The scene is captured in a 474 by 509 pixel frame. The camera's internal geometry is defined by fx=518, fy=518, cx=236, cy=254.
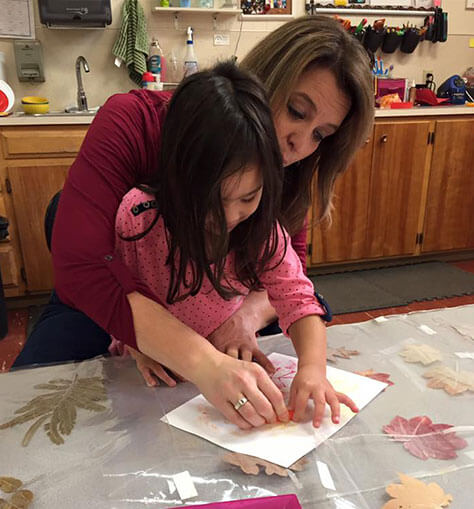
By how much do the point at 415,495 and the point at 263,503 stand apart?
15cm

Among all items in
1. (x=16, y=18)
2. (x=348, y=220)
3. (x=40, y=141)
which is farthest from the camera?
(x=348, y=220)

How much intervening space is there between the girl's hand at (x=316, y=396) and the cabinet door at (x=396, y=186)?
2235mm

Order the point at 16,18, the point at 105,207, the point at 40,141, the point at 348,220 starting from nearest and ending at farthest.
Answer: the point at 105,207, the point at 40,141, the point at 16,18, the point at 348,220

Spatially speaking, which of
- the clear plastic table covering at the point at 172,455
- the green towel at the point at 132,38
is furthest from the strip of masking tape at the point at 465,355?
the green towel at the point at 132,38

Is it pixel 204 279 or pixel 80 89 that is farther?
pixel 80 89

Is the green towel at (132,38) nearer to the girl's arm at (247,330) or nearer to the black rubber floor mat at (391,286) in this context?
the black rubber floor mat at (391,286)

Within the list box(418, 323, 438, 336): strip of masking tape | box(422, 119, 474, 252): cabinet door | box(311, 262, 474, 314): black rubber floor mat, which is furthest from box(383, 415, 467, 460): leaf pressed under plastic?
box(422, 119, 474, 252): cabinet door

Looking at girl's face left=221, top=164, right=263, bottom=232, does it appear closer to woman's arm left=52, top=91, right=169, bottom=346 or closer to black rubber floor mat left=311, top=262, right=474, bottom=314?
woman's arm left=52, top=91, right=169, bottom=346

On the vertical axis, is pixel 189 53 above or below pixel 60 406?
above

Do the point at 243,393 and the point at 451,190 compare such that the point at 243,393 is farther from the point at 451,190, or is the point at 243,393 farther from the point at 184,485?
the point at 451,190

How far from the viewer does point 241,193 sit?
677mm

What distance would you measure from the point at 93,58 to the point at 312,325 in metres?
2.41

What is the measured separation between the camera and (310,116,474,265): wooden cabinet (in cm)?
272

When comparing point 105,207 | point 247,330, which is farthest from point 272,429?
point 105,207
